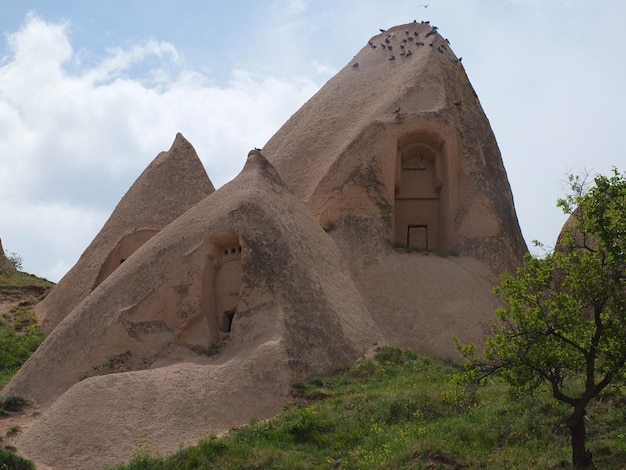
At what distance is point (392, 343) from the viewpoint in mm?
24953

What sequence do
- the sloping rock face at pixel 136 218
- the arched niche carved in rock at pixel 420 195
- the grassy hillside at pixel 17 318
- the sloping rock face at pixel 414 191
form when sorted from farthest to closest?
the sloping rock face at pixel 136 218, the arched niche carved in rock at pixel 420 195, the grassy hillside at pixel 17 318, the sloping rock face at pixel 414 191

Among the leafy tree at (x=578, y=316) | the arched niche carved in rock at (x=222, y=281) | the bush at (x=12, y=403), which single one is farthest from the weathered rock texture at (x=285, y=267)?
the leafy tree at (x=578, y=316)

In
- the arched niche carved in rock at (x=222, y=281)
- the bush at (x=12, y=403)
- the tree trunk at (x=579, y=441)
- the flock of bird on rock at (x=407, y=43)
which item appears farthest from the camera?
the flock of bird on rock at (x=407, y=43)

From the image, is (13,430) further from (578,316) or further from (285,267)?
(578,316)

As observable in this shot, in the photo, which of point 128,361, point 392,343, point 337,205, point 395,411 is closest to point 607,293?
point 395,411

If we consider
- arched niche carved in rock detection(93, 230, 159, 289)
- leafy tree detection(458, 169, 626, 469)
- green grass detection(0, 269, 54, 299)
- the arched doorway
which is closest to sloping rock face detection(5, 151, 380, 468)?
the arched doorway

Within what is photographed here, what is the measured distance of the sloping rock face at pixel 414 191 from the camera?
26.5 meters

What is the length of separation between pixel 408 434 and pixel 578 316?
423cm

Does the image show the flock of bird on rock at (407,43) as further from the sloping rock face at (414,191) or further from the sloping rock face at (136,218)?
the sloping rock face at (136,218)

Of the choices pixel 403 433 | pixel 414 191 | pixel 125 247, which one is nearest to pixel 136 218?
pixel 125 247

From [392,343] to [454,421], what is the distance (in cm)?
642

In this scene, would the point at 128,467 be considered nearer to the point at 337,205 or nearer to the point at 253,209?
the point at 253,209

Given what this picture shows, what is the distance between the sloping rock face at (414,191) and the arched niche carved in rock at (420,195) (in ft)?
0.10

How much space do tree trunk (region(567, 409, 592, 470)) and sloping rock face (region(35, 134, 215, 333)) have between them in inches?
734
